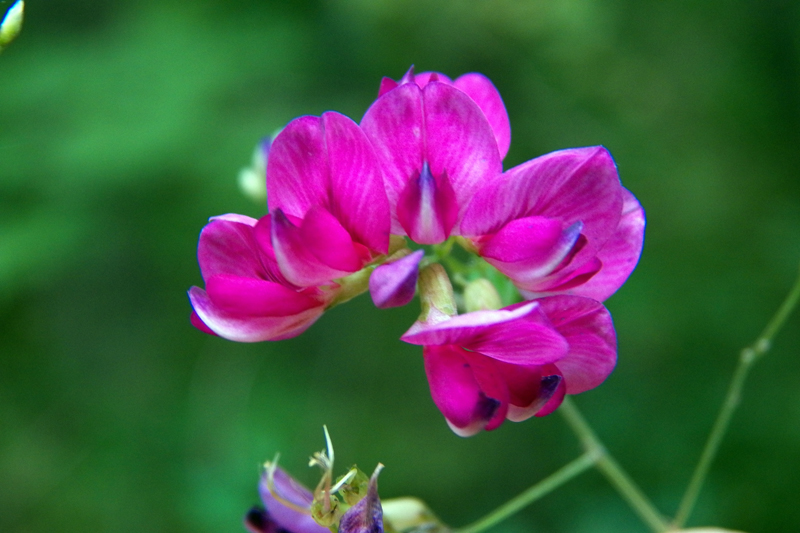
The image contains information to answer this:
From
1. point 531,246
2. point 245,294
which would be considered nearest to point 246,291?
point 245,294

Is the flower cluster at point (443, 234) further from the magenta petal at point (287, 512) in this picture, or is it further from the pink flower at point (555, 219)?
the magenta petal at point (287, 512)

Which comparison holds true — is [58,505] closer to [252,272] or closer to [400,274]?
[252,272]

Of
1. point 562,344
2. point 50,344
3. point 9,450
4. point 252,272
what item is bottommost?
point 9,450

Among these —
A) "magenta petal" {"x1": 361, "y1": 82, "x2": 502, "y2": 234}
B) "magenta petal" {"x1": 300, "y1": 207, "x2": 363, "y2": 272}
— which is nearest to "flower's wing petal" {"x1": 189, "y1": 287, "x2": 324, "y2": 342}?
"magenta petal" {"x1": 300, "y1": 207, "x2": 363, "y2": 272}

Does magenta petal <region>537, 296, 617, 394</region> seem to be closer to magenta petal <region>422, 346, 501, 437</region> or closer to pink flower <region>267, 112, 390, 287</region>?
magenta petal <region>422, 346, 501, 437</region>

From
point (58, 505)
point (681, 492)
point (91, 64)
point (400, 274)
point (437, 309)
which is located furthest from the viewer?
point (91, 64)

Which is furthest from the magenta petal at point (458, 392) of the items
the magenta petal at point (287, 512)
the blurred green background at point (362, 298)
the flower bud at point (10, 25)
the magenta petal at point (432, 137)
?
the blurred green background at point (362, 298)

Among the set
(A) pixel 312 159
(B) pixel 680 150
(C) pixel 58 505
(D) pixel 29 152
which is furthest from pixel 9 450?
(B) pixel 680 150
